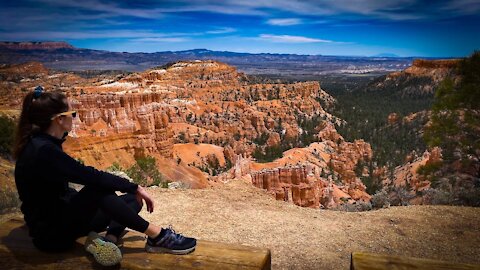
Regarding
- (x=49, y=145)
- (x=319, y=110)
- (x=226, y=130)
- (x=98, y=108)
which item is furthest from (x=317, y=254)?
(x=319, y=110)

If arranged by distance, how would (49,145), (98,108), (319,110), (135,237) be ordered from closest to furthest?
1. (49,145)
2. (135,237)
3. (98,108)
4. (319,110)

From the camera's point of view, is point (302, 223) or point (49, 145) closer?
point (49, 145)

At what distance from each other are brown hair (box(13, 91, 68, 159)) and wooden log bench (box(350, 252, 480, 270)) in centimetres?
252

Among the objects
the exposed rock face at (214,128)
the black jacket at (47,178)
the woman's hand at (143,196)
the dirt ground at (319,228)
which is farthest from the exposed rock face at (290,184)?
the black jacket at (47,178)

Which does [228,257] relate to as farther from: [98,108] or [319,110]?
[319,110]

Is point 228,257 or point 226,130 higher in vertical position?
point 228,257

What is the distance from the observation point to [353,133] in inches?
2483

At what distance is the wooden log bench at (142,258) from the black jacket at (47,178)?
211mm

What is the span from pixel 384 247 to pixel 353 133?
59093 millimetres

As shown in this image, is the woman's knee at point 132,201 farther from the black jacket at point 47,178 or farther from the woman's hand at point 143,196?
the black jacket at point 47,178

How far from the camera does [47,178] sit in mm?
2982

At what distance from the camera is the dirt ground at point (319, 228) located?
5855 mm

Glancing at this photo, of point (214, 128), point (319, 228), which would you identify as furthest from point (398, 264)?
point (214, 128)

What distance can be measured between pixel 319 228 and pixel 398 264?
13.0 ft
